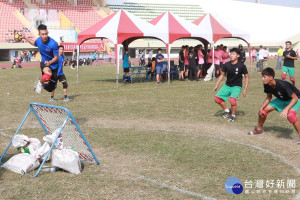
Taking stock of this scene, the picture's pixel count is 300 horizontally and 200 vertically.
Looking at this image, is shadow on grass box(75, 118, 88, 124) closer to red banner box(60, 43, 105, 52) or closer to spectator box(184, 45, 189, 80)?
spectator box(184, 45, 189, 80)

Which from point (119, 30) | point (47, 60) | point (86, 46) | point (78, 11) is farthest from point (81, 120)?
point (78, 11)

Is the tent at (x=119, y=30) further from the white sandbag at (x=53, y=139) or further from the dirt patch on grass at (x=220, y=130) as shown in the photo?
the white sandbag at (x=53, y=139)

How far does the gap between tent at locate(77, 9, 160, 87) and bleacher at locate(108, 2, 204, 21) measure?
41921 mm

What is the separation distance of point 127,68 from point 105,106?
24.3 ft

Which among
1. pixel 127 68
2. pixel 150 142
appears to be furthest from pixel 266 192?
pixel 127 68

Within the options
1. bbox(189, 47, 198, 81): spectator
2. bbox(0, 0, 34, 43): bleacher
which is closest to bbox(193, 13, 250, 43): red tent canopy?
bbox(189, 47, 198, 81): spectator

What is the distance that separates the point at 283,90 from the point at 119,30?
1064 cm

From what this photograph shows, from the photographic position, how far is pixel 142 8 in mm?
61781

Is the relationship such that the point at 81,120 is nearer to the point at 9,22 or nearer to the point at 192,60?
the point at 192,60

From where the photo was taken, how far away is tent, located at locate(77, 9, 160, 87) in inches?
634

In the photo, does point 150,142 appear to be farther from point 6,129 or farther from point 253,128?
point 6,129

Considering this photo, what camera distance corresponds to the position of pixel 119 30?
16156 millimetres

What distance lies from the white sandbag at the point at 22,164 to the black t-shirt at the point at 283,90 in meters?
4.18

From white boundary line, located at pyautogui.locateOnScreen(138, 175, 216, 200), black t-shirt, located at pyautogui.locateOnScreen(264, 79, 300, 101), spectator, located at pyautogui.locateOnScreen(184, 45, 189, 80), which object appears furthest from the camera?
spectator, located at pyautogui.locateOnScreen(184, 45, 189, 80)
